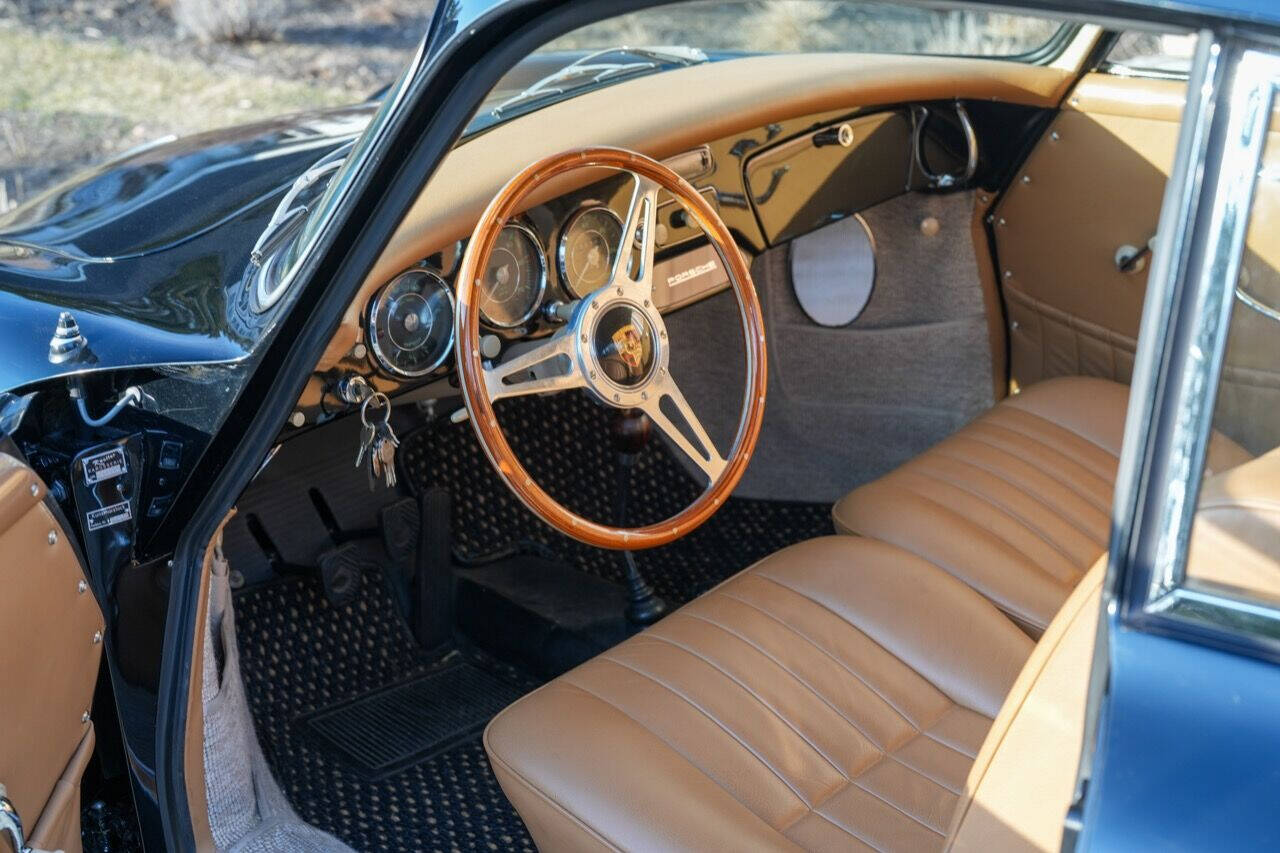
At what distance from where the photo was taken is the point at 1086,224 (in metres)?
2.77

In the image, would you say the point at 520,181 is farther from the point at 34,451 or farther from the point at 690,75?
the point at 690,75

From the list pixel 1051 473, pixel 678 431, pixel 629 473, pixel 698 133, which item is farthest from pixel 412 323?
pixel 1051 473

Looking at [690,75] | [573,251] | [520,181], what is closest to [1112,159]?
[690,75]

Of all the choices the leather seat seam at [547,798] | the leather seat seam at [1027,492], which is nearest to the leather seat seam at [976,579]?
the leather seat seam at [1027,492]

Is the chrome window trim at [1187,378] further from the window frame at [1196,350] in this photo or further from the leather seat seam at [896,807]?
the leather seat seam at [896,807]

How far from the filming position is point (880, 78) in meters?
2.67

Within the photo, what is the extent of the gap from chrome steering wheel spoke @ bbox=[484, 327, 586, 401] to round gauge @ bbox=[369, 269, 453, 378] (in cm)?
11

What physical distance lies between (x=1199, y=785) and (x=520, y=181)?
1.20m

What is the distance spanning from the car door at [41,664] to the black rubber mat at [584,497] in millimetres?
1150

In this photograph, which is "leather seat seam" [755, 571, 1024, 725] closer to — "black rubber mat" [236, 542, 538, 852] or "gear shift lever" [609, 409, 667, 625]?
"gear shift lever" [609, 409, 667, 625]

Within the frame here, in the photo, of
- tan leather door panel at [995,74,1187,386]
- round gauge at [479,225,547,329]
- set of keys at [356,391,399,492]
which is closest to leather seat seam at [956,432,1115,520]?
tan leather door panel at [995,74,1187,386]

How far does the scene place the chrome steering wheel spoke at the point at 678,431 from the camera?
1979mm

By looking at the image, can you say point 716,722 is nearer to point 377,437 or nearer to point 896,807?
point 896,807

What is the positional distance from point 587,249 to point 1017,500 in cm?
86
